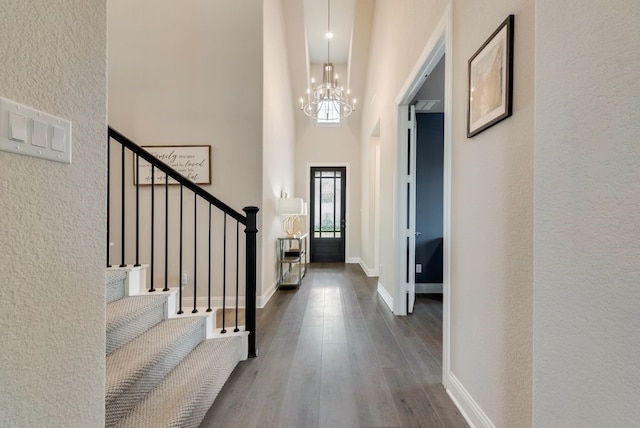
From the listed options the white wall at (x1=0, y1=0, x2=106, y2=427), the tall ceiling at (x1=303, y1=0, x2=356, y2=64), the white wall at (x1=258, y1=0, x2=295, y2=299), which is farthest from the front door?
the white wall at (x1=0, y1=0, x2=106, y2=427)

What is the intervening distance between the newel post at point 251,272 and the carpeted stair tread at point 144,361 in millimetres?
406

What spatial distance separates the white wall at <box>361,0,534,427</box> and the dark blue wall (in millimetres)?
2306

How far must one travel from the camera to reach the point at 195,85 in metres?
3.75

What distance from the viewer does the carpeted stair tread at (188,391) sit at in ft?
4.74

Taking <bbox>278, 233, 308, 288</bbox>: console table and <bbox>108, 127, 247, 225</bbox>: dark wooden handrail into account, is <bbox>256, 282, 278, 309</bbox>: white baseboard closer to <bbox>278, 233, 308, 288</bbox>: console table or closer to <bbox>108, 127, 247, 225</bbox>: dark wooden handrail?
<bbox>278, 233, 308, 288</bbox>: console table

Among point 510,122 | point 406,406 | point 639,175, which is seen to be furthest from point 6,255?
point 406,406

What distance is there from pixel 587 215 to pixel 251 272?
2.10m

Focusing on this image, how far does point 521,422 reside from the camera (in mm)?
1271

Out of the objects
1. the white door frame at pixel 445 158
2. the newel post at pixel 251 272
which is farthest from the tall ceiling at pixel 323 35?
the newel post at pixel 251 272

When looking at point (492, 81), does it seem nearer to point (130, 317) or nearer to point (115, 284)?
point (130, 317)

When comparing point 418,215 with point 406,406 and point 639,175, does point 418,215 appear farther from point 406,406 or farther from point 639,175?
point 639,175

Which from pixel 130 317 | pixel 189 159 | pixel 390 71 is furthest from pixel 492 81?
pixel 189 159

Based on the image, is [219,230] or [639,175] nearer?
[639,175]

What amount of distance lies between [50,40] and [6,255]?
0.55m
